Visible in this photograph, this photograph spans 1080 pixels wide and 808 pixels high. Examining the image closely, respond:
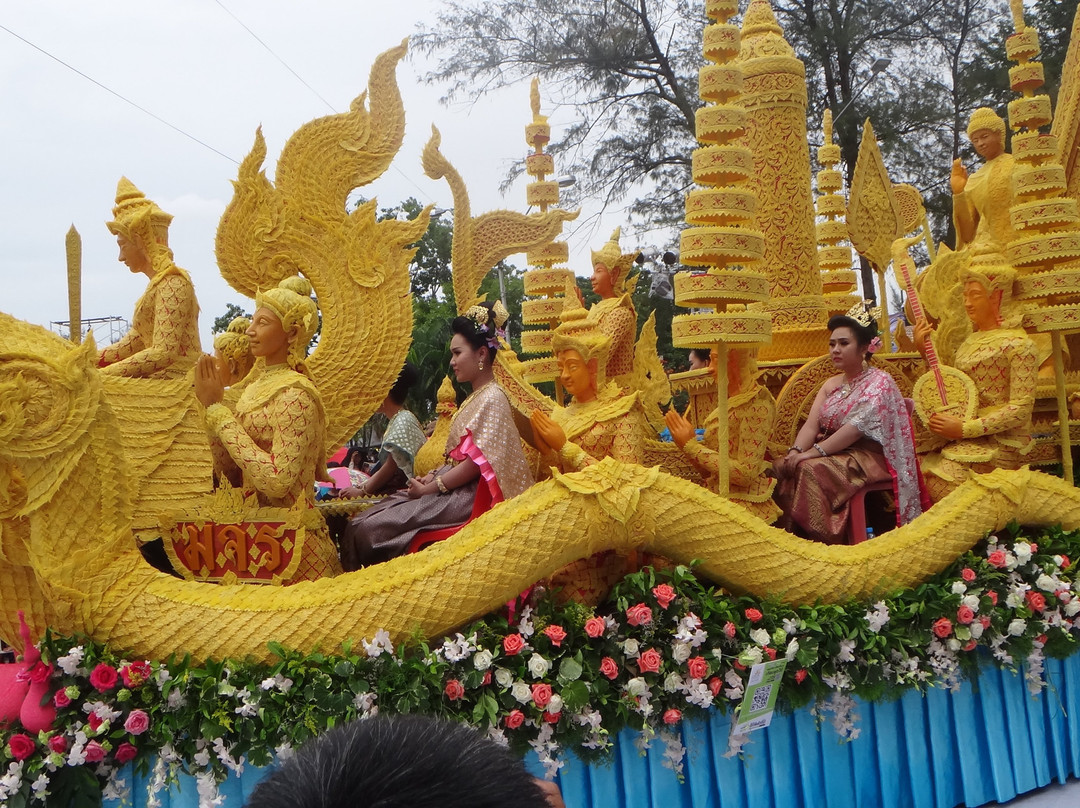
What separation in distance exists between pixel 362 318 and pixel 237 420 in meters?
1.05

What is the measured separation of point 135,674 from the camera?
2.75 m

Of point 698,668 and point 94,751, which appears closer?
point 94,751

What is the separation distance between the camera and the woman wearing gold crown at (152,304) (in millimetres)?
3734

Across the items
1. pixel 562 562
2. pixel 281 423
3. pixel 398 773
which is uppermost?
pixel 281 423

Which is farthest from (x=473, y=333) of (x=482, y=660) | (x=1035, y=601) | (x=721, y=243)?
(x=1035, y=601)

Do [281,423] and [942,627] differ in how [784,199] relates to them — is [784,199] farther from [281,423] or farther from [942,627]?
[281,423]

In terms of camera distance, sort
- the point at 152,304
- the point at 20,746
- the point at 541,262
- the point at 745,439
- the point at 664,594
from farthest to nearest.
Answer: the point at 541,262, the point at 745,439, the point at 152,304, the point at 664,594, the point at 20,746

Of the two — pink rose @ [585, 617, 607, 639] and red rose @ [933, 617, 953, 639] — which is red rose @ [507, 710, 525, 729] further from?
red rose @ [933, 617, 953, 639]

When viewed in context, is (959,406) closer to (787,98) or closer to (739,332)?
(739,332)

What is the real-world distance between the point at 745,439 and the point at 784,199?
1.96 metres

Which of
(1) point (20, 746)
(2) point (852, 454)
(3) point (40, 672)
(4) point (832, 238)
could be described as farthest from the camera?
(4) point (832, 238)

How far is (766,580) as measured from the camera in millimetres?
3486

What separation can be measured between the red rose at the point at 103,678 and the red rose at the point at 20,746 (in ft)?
0.72

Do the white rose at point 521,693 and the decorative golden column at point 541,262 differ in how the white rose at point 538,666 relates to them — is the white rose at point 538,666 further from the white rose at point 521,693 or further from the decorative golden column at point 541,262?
the decorative golden column at point 541,262
